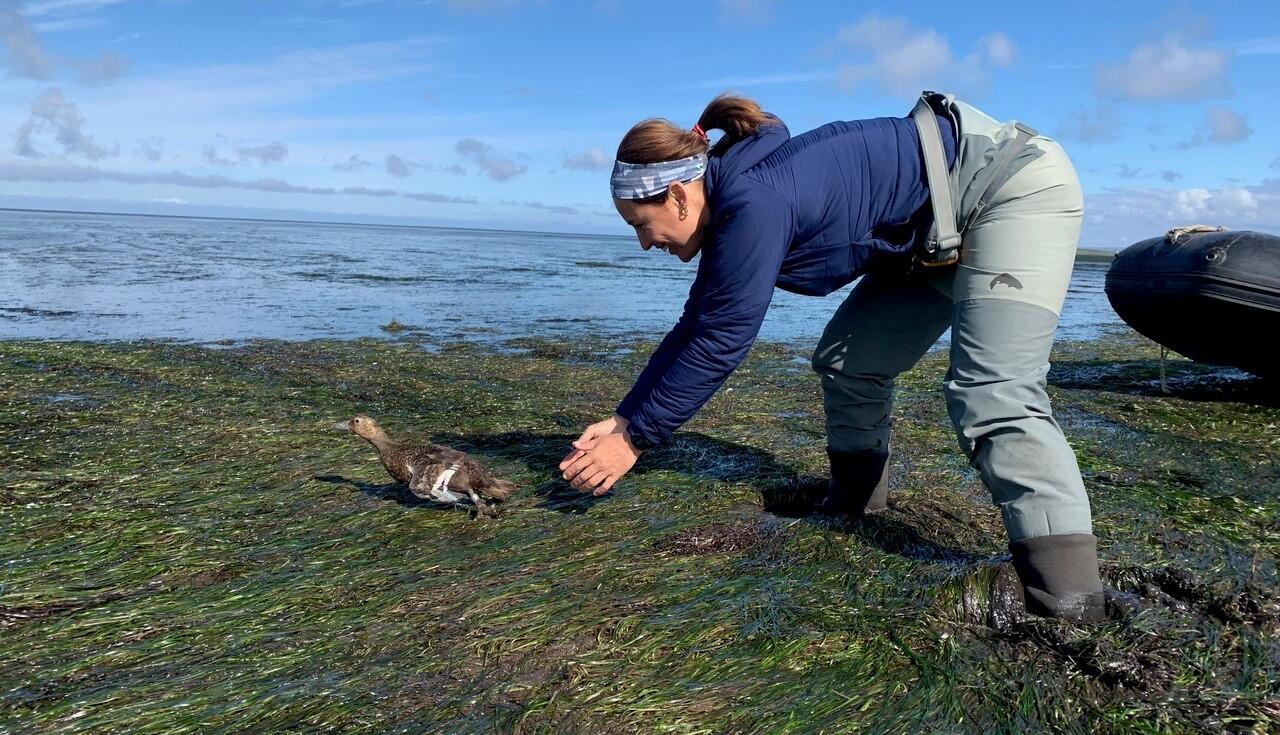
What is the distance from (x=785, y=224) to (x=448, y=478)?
2396mm

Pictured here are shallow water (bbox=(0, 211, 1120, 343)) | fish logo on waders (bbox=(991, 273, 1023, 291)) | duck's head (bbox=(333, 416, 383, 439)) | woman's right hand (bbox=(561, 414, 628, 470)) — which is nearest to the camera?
fish logo on waders (bbox=(991, 273, 1023, 291))

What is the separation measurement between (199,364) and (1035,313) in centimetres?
859

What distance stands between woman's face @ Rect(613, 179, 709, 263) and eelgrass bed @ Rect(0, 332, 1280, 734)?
58.0 inches

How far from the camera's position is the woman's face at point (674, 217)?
3.19 meters

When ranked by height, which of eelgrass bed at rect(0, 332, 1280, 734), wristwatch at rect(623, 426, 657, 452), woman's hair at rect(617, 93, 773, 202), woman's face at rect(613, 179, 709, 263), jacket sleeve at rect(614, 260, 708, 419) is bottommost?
eelgrass bed at rect(0, 332, 1280, 734)

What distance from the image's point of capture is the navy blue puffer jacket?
9.93 ft

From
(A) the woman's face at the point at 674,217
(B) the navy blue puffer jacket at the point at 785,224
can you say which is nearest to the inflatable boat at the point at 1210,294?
(B) the navy blue puffer jacket at the point at 785,224

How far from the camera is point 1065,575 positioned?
315cm

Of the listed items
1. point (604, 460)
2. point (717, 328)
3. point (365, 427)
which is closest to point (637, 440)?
point (604, 460)

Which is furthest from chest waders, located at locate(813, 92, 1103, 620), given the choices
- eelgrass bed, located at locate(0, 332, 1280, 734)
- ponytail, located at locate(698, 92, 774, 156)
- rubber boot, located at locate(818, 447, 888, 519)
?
rubber boot, located at locate(818, 447, 888, 519)

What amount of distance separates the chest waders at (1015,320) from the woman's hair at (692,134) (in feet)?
2.32

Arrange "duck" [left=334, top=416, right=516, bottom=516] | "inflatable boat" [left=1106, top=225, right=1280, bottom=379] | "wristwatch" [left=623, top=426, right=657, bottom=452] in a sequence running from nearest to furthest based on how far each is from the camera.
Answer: "wristwatch" [left=623, top=426, right=657, bottom=452]
"duck" [left=334, top=416, right=516, bottom=516]
"inflatable boat" [left=1106, top=225, right=1280, bottom=379]

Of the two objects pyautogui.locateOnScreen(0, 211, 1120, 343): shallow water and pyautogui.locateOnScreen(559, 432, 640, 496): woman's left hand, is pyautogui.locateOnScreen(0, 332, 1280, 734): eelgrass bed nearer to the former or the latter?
pyautogui.locateOnScreen(559, 432, 640, 496): woman's left hand

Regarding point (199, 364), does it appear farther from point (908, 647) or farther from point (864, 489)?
point (908, 647)
